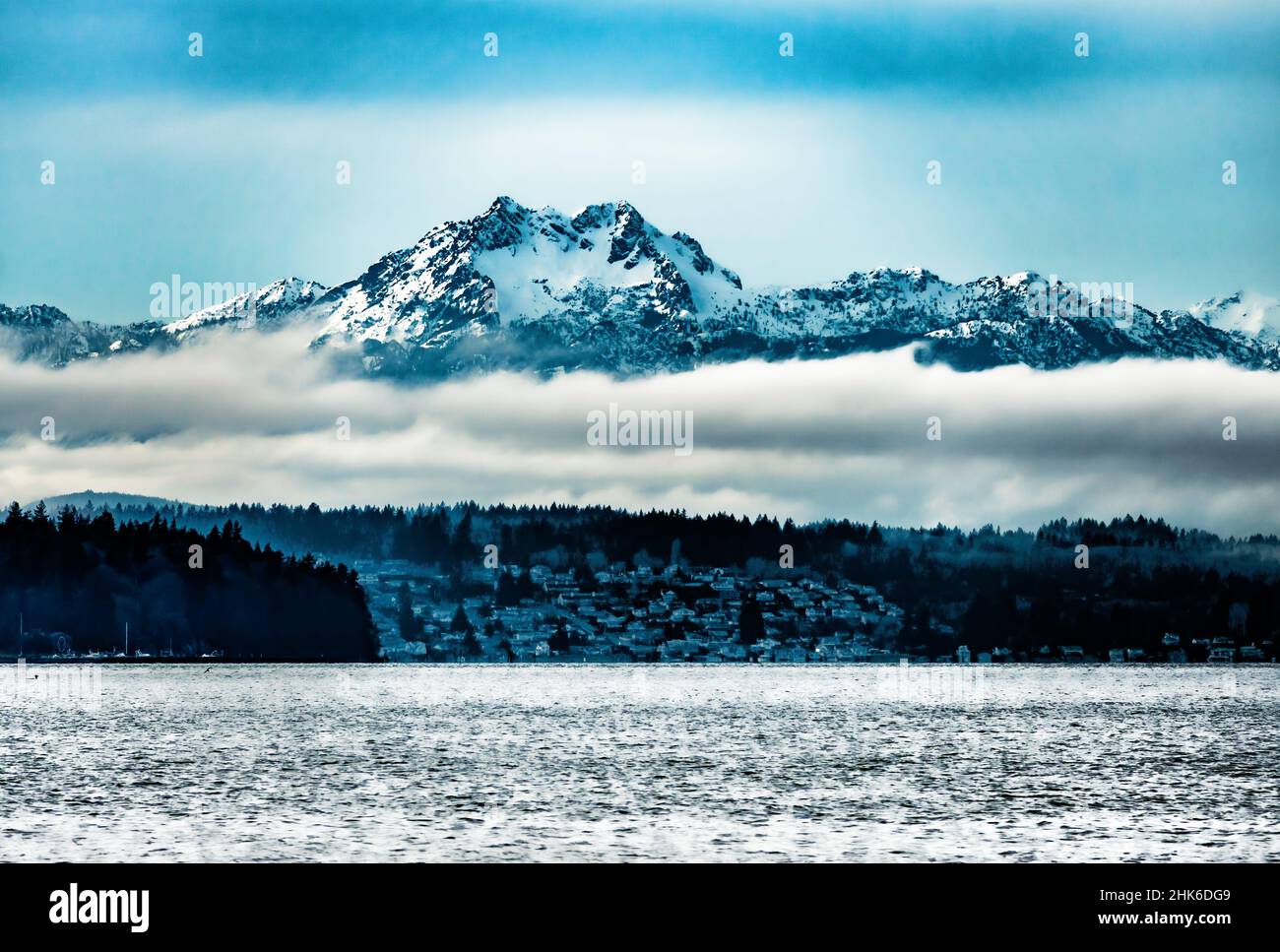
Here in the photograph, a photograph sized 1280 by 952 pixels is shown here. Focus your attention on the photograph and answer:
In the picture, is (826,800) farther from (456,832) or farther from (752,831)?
(456,832)

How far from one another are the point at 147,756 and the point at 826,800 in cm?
5063

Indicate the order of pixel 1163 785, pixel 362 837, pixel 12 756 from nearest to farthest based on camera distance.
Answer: pixel 362 837, pixel 1163 785, pixel 12 756

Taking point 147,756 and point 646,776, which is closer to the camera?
point 646,776

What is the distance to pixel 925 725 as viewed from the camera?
A: 16638 centimetres
